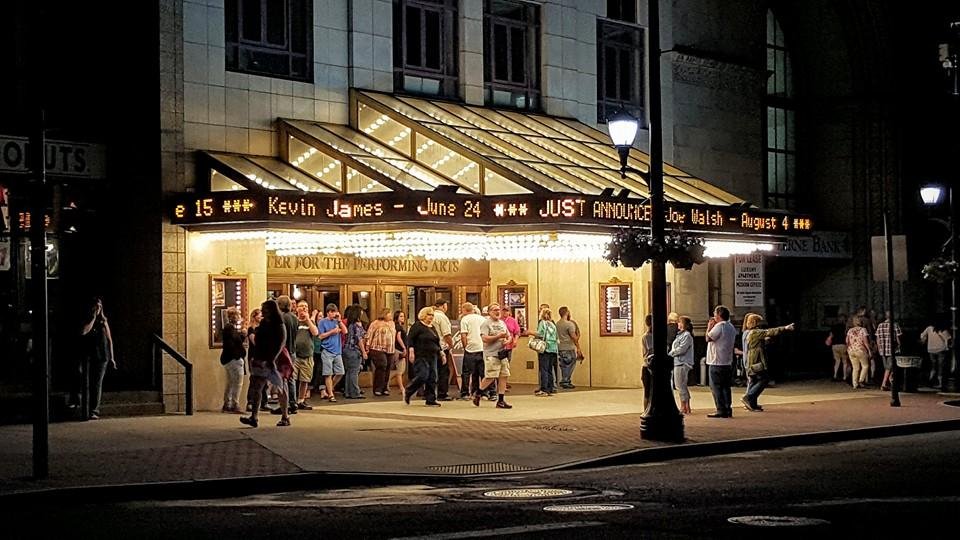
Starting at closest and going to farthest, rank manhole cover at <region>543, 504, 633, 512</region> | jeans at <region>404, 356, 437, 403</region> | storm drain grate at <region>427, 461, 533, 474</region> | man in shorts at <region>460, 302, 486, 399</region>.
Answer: manhole cover at <region>543, 504, 633, 512</region>, storm drain grate at <region>427, 461, 533, 474</region>, jeans at <region>404, 356, 437, 403</region>, man in shorts at <region>460, 302, 486, 399</region>

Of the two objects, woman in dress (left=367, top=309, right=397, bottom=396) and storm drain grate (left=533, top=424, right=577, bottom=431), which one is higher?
woman in dress (left=367, top=309, right=397, bottom=396)

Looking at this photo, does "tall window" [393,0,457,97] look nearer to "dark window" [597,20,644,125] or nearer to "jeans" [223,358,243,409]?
"dark window" [597,20,644,125]

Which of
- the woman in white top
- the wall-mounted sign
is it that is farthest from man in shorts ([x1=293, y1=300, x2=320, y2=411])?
the wall-mounted sign

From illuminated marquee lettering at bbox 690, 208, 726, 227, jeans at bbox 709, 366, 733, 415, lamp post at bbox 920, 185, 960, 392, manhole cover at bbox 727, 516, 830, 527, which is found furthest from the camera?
lamp post at bbox 920, 185, 960, 392

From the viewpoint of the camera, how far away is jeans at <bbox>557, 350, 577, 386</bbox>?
27.3 metres

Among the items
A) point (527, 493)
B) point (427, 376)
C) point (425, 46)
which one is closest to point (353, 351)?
point (427, 376)

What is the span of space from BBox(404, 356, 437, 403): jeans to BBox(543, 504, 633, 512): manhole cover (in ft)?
36.7

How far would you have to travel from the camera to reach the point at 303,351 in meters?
22.2

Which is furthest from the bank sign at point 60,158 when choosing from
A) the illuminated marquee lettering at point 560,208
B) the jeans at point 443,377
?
the illuminated marquee lettering at point 560,208

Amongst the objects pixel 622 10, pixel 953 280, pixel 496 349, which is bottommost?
pixel 496 349

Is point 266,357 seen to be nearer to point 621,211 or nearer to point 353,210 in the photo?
point 353,210

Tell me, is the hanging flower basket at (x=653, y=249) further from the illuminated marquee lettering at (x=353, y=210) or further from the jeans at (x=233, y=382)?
the jeans at (x=233, y=382)

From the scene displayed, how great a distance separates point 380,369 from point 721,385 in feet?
22.9

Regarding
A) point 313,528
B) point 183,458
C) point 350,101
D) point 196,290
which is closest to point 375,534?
point 313,528
